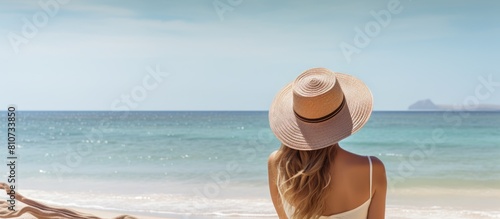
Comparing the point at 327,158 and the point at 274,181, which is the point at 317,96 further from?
the point at 274,181

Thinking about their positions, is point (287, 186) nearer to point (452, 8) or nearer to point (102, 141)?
point (102, 141)

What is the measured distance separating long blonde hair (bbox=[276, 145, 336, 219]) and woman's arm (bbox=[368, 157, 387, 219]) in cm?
15

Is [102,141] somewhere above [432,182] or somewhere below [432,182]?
above

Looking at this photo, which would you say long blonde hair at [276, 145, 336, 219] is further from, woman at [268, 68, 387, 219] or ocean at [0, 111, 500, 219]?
ocean at [0, 111, 500, 219]

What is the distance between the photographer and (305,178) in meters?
2.13

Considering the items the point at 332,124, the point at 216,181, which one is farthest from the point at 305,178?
the point at 216,181

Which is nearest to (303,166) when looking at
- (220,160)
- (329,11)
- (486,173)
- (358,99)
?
(358,99)

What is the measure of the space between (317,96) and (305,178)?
0.29m

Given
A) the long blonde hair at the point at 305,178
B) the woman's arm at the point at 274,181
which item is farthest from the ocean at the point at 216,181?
the long blonde hair at the point at 305,178

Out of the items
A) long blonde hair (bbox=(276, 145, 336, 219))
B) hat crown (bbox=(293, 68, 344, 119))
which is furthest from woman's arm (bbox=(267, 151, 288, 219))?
hat crown (bbox=(293, 68, 344, 119))

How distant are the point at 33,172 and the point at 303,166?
12.9 m

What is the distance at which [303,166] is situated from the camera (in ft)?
7.04

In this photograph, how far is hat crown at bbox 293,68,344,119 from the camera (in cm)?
211

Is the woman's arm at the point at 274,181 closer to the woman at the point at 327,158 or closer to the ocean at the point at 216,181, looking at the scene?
the woman at the point at 327,158
